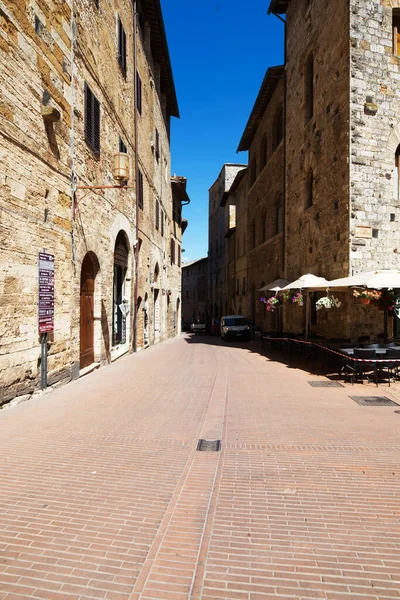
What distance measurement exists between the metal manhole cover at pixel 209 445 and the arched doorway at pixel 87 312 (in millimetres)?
5419

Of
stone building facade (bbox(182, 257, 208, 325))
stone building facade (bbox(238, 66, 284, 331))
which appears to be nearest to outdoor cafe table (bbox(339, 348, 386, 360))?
stone building facade (bbox(238, 66, 284, 331))

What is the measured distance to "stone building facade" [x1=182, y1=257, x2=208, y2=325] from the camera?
2108 inches

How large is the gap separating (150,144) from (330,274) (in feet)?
36.8

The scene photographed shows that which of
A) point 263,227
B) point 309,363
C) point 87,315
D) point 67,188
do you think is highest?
point 263,227

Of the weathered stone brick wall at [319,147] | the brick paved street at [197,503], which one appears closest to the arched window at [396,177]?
the weathered stone brick wall at [319,147]

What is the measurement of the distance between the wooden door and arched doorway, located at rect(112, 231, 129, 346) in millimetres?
2065

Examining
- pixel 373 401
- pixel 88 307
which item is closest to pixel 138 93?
pixel 88 307

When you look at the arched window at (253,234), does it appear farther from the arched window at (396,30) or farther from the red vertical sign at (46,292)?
the red vertical sign at (46,292)

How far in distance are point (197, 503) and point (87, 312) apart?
723 cm

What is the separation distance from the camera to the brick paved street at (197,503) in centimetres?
233

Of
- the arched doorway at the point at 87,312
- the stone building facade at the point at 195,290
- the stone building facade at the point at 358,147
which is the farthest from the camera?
the stone building facade at the point at 195,290

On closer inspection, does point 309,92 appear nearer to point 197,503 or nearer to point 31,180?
point 31,180

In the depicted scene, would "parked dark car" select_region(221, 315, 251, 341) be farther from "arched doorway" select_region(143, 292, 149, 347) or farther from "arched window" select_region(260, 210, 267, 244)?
"arched doorway" select_region(143, 292, 149, 347)

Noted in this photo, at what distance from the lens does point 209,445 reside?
4.57 m
